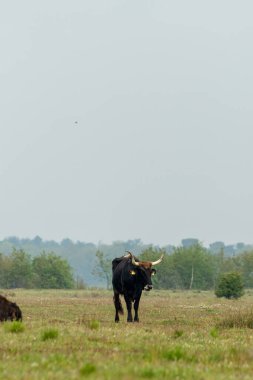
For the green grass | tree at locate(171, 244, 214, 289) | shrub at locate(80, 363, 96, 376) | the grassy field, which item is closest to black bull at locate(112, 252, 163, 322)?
the grassy field

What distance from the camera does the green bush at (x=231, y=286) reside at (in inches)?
2382

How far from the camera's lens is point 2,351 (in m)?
13.6

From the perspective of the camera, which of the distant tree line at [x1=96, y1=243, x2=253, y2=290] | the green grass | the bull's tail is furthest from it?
the distant tree line at [x1=96, y1=243, x2=253, y2=290]

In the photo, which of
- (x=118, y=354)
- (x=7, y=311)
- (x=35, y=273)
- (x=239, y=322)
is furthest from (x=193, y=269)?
(x=118, y=354)

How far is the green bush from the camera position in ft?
198

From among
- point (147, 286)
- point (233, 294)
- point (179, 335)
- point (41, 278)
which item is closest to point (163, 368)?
point (179, 335)

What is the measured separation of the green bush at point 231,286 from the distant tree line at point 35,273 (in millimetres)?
50289

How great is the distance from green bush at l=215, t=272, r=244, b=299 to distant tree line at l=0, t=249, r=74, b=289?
5029 cm

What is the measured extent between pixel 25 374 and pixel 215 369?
333 cm

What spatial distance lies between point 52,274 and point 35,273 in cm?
261

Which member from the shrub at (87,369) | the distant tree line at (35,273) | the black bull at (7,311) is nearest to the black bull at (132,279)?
the black bull at (7,311)

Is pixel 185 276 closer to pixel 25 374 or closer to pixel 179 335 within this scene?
pixel 179 335

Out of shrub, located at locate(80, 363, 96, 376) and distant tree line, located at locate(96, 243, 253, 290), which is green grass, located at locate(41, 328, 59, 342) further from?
distant tree line, located at locate(96, 243, 253, 290)

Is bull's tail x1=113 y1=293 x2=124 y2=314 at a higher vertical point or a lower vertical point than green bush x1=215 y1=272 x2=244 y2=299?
lower
